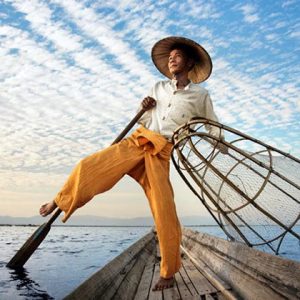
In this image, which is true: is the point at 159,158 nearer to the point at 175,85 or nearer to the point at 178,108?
the point at 178,108

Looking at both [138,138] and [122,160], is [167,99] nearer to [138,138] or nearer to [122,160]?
[138,138]

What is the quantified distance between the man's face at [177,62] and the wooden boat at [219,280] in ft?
4.67

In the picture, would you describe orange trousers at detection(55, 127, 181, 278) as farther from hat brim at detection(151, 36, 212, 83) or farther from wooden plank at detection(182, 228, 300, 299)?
hat brim at detection(151, 36, 212, 83)

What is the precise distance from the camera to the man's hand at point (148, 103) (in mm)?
2604

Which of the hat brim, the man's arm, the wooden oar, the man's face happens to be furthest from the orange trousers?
the wooden oar

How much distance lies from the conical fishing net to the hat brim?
536 mm

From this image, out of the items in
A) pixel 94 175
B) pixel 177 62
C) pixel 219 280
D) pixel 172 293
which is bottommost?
pixel 172 293

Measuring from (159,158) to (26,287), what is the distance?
3633 mm

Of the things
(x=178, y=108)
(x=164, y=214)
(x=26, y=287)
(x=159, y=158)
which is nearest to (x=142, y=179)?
(x=159, y=158)

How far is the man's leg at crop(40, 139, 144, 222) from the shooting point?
2139 millimetres

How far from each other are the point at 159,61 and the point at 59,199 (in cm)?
157

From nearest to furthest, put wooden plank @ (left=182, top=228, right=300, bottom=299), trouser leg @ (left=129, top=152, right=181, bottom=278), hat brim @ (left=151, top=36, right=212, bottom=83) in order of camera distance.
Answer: wooden plank @ (left=182, top=228, right=300, bottom=299) < trouser leg @ (left=129, top=152, right=181, bottom=278) < hat brim @ (left=151, top=36, right=212, bottom=83)

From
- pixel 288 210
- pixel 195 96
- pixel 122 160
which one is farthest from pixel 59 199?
pixel 288 210

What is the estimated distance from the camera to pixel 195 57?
107 inches
